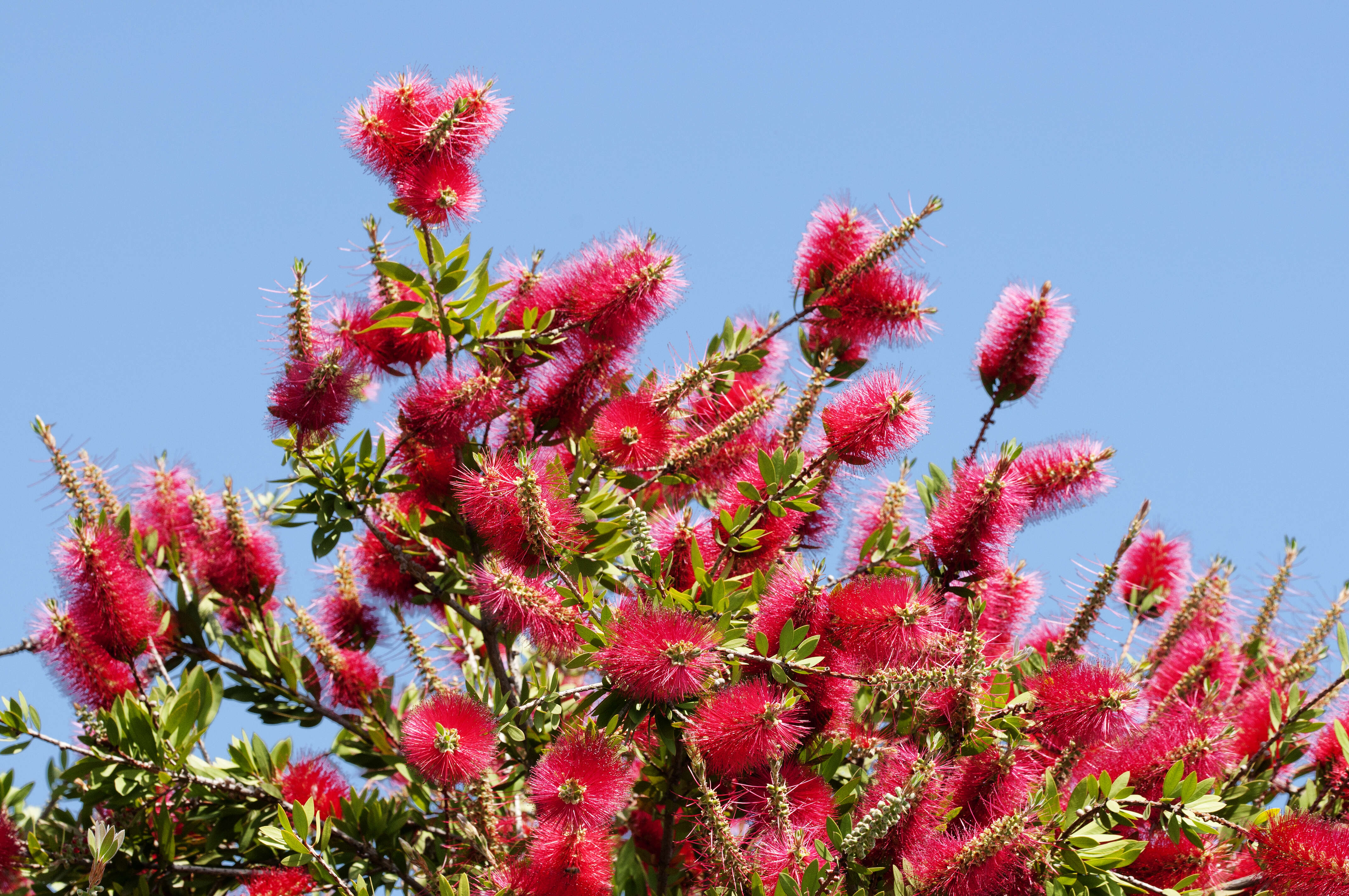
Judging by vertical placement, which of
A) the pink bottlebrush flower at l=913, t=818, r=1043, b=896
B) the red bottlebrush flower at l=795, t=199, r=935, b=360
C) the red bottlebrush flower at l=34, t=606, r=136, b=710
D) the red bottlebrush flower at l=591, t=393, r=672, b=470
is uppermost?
the red bottlebrush flower at l=795, t=199, r=935, b=360

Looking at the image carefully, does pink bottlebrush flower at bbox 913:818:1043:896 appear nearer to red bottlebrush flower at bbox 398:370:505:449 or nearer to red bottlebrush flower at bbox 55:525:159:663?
red bottlebrush flower at bbox 398:370:505:449

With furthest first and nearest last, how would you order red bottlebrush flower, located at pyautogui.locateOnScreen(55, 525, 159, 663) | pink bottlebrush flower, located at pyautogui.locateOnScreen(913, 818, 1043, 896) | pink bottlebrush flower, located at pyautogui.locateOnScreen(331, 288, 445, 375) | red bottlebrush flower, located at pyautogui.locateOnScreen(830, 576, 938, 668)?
pink bottlebrush flower, located at pyautogui.locateOnScreen(331, 288, 445, 375) < red bottlebrush flower, located at pyautogui.locateOnScreen(55, 525, 159, 663) < red bottlebrush flower, located at pyautogui.locateOnScreen(830, 576, 938, 668) < pink bottlebrush flower, located at pyautogui.locateOnScreen(913, 818, 1043, 896)

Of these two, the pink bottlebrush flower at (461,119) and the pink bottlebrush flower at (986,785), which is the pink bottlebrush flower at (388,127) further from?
the pink bottlebrush flower at (986,785)

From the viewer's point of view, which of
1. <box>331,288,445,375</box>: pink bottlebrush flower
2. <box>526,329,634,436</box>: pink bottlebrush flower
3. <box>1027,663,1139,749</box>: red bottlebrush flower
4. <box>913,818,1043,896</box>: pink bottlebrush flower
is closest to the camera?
<box>913,818,1043,896</box>: pink bottlebrush flower

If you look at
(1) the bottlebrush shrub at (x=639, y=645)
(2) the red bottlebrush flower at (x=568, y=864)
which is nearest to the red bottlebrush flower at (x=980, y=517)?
(1) the bottlebrush shrub at (x=639, y=645)

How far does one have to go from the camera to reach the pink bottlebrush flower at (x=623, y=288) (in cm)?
373

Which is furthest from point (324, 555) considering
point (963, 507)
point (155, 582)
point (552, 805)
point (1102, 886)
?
point (1102, 886)

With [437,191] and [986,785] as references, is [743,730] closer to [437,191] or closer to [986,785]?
[986,785]

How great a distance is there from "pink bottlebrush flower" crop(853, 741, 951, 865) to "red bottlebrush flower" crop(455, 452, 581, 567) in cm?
103

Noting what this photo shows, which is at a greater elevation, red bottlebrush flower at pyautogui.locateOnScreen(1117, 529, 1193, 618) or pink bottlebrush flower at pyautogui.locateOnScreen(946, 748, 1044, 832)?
red bottlebrush flower at pyautogui.locateOnScreen(1117, 529, 1193, 618)

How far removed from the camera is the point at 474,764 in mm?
3223

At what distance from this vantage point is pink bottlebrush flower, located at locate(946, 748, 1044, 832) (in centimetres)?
308

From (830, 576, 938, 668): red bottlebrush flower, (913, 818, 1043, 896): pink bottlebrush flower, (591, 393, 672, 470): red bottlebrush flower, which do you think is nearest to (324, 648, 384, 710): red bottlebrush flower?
(591, 393, 672, 470): red bottlebrush flower

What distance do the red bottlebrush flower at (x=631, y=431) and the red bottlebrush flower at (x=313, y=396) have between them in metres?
0.76
